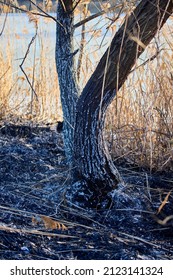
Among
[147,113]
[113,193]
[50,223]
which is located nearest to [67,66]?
[147,113]

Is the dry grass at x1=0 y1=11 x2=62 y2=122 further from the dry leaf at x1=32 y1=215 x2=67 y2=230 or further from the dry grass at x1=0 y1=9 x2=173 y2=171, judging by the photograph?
the dry leaf at x1=32 y1=215 x2=67 y2=230

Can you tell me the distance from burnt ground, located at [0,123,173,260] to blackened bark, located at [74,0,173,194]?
0.08m

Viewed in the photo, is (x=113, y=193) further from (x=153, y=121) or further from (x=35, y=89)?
(x=35, y=89)

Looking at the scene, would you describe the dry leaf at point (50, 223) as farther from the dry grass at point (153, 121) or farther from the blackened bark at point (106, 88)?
the dry grass at point (153, 121)

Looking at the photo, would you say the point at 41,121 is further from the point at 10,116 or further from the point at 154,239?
the point at 154,239

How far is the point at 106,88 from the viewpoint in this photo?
201 cm

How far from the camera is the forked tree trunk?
6.15 ft

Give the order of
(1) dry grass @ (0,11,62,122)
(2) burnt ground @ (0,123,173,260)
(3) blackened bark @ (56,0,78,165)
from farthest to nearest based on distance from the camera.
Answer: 1. (1) dry grass @ (0,11,62,122)
2. (3) blackened bark @ (56,0,78,165)
3. (2) burnt ground @ (0,123,173,260)

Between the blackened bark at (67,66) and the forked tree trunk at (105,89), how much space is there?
0.27 meters

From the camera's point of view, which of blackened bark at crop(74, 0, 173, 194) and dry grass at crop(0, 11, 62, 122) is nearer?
blackened bark at crop(74, 0, 173, 194)

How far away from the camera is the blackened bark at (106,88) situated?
1.87 meters

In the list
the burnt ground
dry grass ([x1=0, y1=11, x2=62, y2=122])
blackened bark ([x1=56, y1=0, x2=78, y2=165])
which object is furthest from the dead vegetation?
dry grass ([x1=0, y1=11, x2=62, y2=122])

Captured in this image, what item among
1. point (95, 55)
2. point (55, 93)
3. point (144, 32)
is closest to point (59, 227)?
point (144, 32)

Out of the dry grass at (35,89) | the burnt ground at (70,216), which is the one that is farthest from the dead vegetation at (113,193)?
the dry grass at (35,89)
